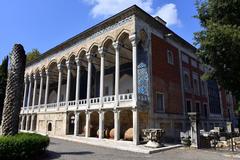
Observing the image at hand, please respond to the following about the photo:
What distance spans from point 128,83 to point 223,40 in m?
13.0

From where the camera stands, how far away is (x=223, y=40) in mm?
11227

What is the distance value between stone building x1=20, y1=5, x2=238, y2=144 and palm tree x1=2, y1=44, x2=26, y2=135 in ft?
24.8

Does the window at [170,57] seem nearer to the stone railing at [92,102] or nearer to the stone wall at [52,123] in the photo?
the stone railing at [92,102]

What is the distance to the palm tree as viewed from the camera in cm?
980

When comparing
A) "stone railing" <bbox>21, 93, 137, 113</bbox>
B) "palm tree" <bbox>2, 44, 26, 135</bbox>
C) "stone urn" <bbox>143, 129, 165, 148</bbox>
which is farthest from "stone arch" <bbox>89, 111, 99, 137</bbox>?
"palm tree" <bbox>2, 44, 26, 135</bbox>

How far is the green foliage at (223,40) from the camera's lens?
11.2 m

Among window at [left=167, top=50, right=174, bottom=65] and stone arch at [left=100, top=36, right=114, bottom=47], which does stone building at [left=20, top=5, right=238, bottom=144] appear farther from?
window at [left=167, top=50, right=174, bottom=65]

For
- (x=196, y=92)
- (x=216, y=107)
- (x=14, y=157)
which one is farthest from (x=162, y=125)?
(x=216, y=107)

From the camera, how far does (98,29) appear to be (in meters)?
19.6

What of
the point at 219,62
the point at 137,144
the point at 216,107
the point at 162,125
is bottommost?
the point at 137,144

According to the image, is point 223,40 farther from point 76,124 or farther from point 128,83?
point 76,124

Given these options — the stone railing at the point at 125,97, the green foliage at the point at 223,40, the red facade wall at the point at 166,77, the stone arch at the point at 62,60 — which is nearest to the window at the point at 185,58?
the red facade wall at the point at 166,77

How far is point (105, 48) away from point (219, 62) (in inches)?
396

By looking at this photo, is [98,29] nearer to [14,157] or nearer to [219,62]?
[219,62]
